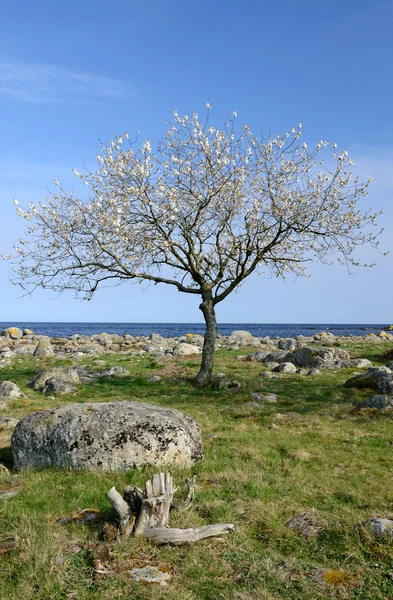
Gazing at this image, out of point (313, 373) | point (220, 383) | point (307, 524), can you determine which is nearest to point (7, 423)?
point (307, 524)

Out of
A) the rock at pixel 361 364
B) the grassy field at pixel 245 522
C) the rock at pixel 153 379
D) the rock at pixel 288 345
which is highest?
the rock at pixel 288 345

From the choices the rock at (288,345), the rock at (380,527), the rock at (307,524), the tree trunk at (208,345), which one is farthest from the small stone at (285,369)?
the rock at (380,527)

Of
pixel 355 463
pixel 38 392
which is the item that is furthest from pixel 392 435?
pixel 38 392

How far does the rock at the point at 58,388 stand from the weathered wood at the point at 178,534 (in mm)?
15867

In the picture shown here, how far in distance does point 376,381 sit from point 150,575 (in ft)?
62.9

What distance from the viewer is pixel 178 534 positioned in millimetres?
7332

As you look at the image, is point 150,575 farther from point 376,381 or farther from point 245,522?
point 376,381

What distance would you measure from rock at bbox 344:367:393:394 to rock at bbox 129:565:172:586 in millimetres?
18288

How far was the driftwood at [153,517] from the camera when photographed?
7.34 metres

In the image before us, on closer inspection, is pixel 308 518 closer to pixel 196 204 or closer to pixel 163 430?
pixel 163 430

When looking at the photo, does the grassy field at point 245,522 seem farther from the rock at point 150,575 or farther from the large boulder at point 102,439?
the large boulder at point 102,439

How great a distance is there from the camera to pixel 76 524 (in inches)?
314

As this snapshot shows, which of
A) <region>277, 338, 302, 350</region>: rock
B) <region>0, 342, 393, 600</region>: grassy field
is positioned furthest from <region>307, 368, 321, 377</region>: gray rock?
<region>277, 338, 302, 350</region>: rock

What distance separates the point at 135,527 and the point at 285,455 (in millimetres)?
6214
